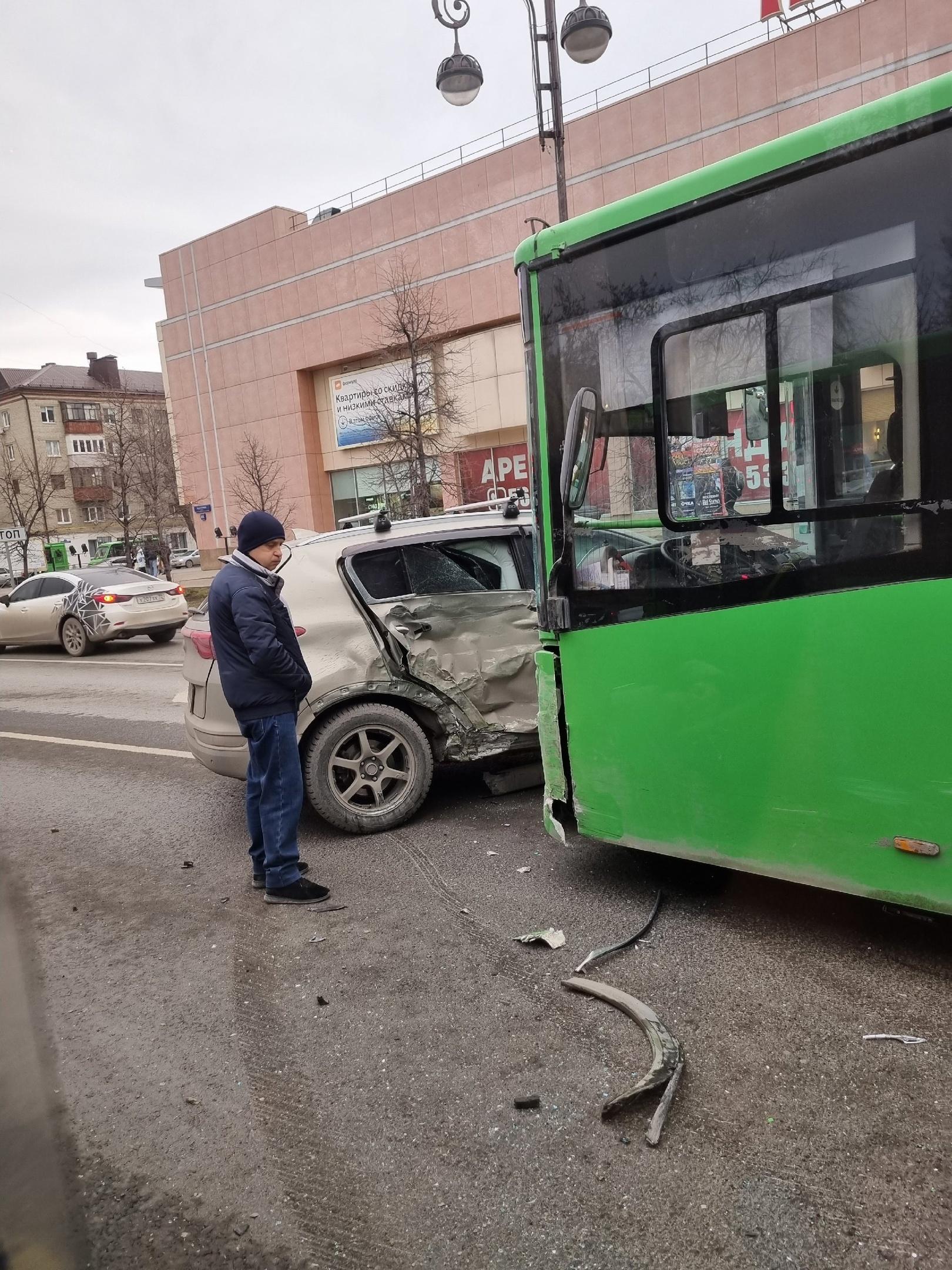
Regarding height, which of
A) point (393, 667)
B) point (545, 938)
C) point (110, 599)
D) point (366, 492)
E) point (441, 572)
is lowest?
point (545, 938)

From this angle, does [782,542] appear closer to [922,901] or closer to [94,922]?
[922,901]

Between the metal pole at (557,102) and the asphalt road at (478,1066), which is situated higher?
the metal pole at (557,102)

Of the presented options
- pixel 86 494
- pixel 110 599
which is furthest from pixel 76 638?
pixel 86 494

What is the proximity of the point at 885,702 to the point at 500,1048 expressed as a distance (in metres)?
1.80

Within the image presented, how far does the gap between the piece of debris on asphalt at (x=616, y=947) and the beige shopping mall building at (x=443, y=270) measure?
1586cm

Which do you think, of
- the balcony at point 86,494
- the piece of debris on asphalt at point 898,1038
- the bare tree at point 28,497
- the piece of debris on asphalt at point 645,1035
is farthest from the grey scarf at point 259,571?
the balcony at point 86,494

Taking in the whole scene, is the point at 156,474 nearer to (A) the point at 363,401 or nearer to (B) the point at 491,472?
(A) the point at 363,401

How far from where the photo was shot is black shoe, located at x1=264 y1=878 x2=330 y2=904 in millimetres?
4594

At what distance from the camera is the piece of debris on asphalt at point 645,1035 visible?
280cm

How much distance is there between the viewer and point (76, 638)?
52.7 ft

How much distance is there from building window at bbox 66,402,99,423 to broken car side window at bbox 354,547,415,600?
83706mm

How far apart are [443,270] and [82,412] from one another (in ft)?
202

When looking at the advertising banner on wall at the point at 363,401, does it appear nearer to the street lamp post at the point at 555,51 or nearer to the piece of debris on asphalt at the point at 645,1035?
the street lamp post at the point at 555,51

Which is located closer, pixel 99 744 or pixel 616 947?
pixel 616 947
